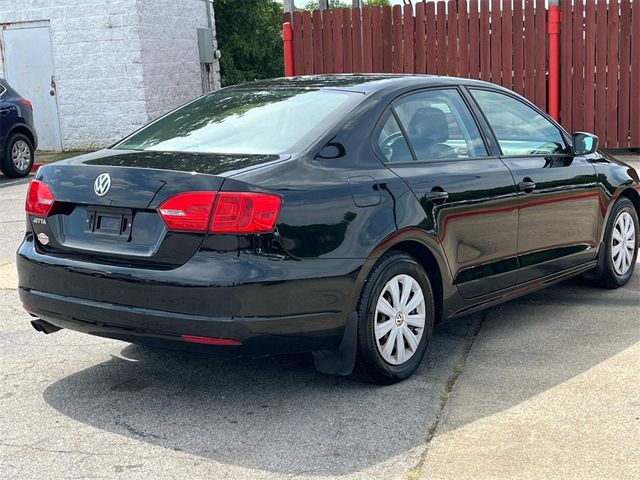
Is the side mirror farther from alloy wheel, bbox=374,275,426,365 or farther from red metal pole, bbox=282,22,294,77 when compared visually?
red metal pole, bbox=282,22,294,77

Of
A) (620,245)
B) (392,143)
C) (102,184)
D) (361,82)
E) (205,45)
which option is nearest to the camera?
(102,184)

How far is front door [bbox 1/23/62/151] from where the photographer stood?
1705 cm

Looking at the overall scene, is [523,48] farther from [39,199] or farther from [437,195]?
[39,199]

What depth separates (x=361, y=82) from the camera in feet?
17.0

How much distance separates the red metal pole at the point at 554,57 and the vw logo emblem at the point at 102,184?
33.8ft

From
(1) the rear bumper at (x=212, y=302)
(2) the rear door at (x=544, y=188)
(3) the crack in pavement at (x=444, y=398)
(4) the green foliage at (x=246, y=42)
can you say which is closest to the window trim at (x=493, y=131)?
(2) the rear door at (x=544, y=188)

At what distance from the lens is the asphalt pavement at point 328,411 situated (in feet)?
12.3

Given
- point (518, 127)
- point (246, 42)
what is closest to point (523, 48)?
point (518, 127)

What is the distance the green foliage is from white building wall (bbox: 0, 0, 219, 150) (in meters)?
7.62

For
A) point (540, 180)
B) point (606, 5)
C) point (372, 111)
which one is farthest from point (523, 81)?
point (372, 111)

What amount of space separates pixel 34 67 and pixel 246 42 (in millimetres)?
9268

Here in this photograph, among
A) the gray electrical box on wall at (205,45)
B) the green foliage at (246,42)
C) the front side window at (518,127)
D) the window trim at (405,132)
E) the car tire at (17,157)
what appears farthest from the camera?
the green foliage at (246,42)

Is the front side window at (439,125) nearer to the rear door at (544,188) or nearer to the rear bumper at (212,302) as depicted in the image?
the rear door at (544,188)

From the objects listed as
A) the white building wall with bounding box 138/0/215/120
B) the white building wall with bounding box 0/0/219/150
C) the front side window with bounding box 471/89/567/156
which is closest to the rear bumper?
the front side window with bounding box 471/89/567/156
